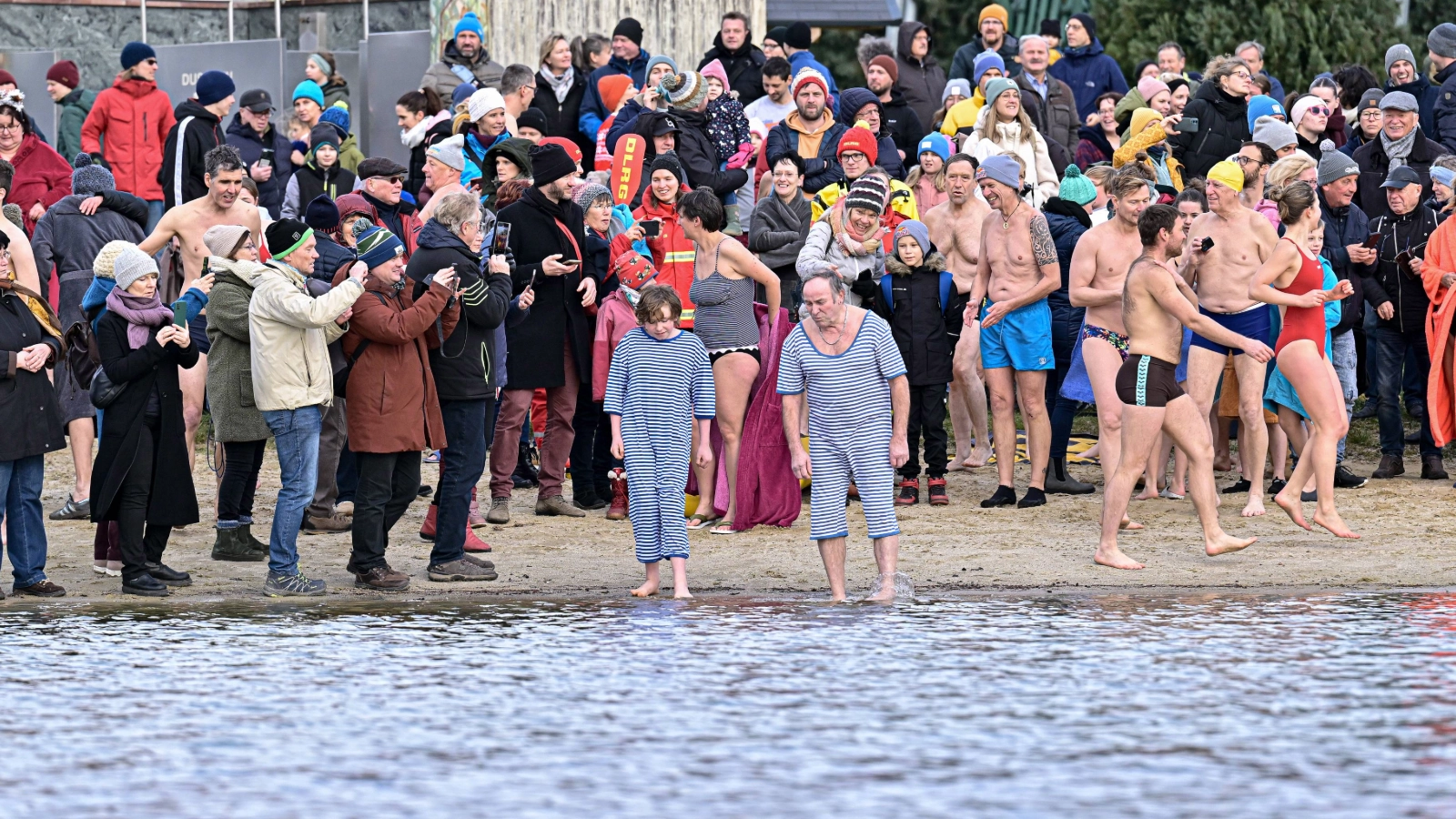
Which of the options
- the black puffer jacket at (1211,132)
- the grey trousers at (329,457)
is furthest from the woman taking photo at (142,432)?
the black puffer jacket at (1211,132)

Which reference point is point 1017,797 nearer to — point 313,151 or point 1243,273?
point 1243,273

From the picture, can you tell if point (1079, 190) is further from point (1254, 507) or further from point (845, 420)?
point (845, 420)

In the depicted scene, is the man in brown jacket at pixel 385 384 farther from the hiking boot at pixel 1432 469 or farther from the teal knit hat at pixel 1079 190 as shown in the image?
the hiking boot at pixel 1432 469

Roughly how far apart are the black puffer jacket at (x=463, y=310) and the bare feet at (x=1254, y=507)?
4.80 meters

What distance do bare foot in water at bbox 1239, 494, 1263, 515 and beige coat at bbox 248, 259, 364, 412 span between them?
5648 millimetres

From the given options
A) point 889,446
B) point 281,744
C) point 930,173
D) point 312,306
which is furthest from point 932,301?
point 281,744

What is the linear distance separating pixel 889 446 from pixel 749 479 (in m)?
2.33

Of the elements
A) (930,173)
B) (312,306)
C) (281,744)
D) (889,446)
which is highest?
(930,173)

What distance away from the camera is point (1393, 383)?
13812 mm

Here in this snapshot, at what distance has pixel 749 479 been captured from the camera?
12.0 metres

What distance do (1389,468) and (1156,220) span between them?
160 inches

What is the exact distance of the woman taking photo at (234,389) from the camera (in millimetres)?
10172

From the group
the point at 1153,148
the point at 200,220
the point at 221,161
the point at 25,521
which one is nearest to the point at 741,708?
the point at 25,521

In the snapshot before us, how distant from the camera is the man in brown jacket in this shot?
10.0 metres
